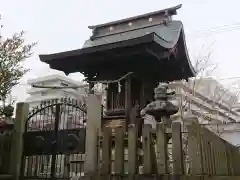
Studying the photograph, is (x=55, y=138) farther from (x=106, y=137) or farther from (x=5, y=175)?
(x=106, y=137)

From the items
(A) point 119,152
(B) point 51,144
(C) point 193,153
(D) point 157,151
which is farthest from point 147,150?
(B) point 51,144

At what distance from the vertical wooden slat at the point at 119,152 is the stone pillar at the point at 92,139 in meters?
0.37

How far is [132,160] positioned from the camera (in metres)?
4.38

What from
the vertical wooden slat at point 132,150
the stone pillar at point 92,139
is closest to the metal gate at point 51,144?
the stone pillar at point 92,139

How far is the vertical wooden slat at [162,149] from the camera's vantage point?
4.14 meters

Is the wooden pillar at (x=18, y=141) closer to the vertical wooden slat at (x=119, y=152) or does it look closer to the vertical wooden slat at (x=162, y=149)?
the vertical wooden slat at (x=119, y=152)

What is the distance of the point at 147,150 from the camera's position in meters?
4.31

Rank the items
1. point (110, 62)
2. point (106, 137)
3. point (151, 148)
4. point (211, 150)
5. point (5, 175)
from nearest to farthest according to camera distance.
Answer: point (151, 148)
point (106, 137)
point (211, 150)
point (5, 175)
point (110, 62)

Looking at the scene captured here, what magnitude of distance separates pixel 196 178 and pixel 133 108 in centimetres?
479

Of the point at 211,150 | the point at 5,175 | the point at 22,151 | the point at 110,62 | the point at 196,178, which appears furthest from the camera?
the point at 110,62

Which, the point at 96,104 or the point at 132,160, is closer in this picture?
the point at 132,160

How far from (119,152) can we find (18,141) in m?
3.48

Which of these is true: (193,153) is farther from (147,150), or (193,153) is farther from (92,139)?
(92,139)

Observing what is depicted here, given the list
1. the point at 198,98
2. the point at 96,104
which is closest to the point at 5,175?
the point at 96,104
